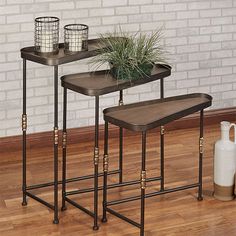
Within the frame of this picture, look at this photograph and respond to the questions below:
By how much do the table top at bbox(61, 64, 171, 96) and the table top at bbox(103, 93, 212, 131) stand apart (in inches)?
5.4

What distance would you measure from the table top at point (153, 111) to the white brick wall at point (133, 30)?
5.00 feet

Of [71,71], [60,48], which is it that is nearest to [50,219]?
[60,48]

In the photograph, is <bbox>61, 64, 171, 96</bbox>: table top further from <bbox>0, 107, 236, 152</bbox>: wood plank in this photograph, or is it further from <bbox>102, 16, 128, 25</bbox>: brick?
<bbox>0, 107, 236, 152</bbox>: wood plank

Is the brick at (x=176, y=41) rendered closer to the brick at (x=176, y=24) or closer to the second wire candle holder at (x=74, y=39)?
the brick at (x=176, y=24)

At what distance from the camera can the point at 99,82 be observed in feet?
16.1

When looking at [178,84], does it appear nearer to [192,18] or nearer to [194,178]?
[192,18]

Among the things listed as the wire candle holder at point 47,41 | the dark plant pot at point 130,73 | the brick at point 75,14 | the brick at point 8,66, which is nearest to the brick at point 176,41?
the brick at point 75,14

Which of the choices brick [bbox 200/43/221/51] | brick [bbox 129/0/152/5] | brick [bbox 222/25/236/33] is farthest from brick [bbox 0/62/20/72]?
brick [bbox 222/25/236/33]

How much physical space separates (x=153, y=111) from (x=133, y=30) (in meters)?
1.85

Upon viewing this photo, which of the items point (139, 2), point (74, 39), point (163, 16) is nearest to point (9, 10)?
point (139, 2)

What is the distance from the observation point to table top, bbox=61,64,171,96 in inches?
186

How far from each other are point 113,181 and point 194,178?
0.61 metres

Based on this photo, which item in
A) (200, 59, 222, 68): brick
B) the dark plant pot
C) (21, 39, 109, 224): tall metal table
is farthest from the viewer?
(200, 59, 222, 68): brick

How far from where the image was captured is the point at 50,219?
504 centimetres
